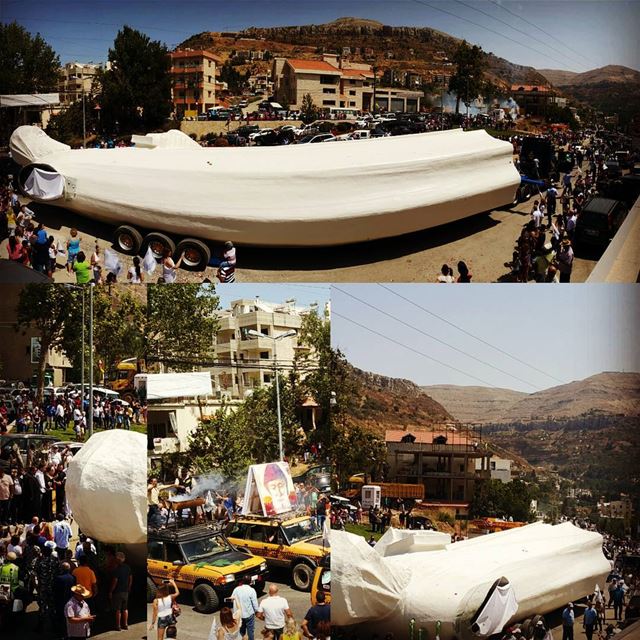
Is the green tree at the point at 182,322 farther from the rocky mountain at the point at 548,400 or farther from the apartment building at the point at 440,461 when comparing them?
the rocky mountain at the point at 548,400

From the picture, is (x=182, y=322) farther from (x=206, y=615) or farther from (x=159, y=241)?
(x=206, y=615)

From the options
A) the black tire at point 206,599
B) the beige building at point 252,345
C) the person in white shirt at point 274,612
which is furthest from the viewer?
the beige building at point 252,345

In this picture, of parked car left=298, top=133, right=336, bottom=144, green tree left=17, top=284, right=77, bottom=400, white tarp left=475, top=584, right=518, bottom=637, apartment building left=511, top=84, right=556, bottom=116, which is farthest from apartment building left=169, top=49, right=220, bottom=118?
white tarp left=475, top=584, right=518, bottom=637

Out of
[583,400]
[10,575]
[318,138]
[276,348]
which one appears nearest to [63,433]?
Result: [10,575]

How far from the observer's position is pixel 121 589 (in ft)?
27.7

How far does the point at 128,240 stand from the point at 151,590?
3236mm

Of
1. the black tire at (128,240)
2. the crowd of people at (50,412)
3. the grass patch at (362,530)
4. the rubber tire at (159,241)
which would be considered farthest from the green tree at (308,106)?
the grass patch at (362,530)

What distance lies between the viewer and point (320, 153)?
8.79 meters

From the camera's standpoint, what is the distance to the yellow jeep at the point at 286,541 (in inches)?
320

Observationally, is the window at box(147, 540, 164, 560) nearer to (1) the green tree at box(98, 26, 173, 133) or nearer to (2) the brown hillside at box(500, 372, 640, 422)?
(2) the brown hillside at box(500, 372, 640, 422)

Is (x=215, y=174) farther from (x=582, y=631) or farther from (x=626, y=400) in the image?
(x=582, y=631)

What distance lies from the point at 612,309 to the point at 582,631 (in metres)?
3.07

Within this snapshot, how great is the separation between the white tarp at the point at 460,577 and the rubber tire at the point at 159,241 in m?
2.99

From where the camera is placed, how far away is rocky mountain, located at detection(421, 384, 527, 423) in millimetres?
8609
